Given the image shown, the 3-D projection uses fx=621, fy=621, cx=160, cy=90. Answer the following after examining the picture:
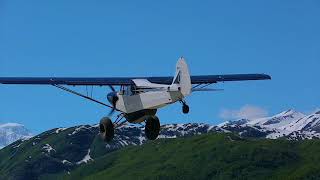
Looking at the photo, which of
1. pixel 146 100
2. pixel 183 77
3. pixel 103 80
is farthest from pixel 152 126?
pixel 103 80

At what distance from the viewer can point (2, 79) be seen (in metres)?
67.4

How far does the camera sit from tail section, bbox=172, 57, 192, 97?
151 ft

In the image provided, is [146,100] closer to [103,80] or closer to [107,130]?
[107,130]

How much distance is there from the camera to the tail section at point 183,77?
46062mm

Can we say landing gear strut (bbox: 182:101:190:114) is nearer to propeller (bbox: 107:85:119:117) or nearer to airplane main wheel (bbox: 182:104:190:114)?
airplane main wheel (bbox: 182:104:190:114)

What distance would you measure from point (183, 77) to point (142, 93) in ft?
22.7

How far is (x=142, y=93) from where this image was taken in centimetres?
5266

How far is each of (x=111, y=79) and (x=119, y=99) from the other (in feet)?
12.1

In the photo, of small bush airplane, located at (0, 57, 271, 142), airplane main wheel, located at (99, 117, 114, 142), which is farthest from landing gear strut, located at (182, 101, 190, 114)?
airplane main wheel, located at (99, 117, 114, 142)

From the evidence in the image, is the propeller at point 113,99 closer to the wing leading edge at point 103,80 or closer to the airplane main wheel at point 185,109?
the wing leading edge at point 103,80

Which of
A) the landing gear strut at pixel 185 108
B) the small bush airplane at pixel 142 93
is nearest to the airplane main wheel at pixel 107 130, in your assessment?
the small bush airplane at pixel 142 93

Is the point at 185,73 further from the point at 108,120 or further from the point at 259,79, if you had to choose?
the point at 259,79

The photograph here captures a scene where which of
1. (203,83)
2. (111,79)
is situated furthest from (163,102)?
(203,83)

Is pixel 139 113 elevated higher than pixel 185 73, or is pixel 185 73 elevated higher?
pixel 185 73
